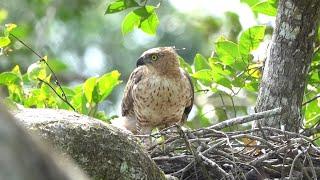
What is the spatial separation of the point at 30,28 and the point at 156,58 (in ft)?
19.5

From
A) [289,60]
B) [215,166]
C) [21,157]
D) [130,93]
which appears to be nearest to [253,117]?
[215,166]

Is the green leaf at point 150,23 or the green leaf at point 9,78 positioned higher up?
the green leaf at point 9,78

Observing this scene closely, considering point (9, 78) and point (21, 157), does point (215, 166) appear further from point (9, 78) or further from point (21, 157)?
point (21, 157)

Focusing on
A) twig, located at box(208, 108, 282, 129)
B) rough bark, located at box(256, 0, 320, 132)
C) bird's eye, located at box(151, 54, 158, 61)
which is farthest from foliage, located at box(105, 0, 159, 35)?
bird's eye, located at box(151, 54, 158, 61)

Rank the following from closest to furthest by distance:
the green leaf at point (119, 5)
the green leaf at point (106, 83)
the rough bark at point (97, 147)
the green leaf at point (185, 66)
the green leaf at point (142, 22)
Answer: the rough bark at point (97, 147) < the green leaf at point (119, 5) < the green leaf at point (142, 22) < the green leaf at point (106, 83) < the green leaf at point (185, 66)

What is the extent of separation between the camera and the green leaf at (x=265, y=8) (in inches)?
191

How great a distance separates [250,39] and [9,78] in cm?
202

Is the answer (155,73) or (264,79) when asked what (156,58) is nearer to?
(155,73)

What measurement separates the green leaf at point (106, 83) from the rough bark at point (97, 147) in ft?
7.69

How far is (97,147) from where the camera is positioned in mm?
2887

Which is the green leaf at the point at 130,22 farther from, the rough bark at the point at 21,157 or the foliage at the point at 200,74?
the rough bark at the point at 21,157

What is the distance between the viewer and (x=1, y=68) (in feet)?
35.4

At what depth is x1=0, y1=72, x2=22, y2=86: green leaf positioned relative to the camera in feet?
17.2

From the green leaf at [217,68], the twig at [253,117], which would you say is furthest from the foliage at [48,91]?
the twig at [253,117]
